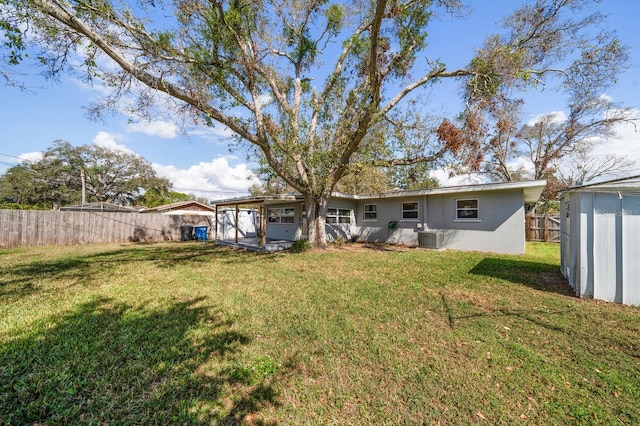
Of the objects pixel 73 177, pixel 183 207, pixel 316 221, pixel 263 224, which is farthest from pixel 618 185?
pixel 73 177

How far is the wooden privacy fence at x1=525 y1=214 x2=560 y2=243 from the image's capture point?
548 inches

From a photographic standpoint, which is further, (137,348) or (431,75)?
(431,75)


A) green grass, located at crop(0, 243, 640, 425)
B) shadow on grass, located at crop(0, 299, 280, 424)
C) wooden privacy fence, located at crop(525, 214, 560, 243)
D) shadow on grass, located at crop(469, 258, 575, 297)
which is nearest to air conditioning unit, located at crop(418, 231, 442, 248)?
shadow on grass, located at crop(469, 258, 575, 297)

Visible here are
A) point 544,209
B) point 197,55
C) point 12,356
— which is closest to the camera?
point 12,356

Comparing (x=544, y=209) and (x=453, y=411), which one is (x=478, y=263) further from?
(x=544, y=209)

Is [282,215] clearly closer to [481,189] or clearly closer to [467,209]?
[467,209]

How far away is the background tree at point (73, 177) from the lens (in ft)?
94.2

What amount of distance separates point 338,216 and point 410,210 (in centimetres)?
383

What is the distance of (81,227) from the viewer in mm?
12781

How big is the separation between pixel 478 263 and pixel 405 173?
6336 millimetres

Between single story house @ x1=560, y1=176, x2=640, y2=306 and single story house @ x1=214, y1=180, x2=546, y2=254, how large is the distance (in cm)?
532

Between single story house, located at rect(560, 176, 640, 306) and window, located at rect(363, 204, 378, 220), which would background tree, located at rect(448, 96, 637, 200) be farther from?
single story house, located at rect(560, 176, 640, 306)

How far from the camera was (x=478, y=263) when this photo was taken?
7.82 m

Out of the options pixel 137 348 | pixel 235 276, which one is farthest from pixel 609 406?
pixel 235 276
